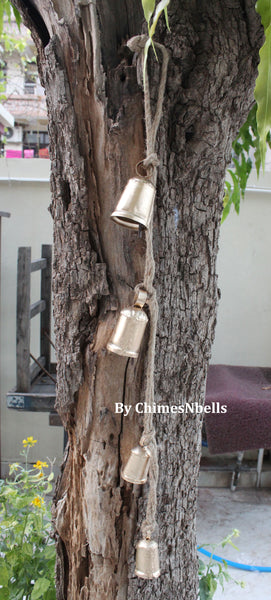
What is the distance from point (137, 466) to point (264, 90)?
0.52m

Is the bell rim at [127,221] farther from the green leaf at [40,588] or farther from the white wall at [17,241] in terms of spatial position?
the white wall at [17,241]

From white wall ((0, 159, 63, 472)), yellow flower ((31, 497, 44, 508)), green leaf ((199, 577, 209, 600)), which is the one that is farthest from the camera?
white wall ((0, 159, 63, 472))

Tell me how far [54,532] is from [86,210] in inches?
23.5

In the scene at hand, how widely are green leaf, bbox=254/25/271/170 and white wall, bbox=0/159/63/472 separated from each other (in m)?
2.15

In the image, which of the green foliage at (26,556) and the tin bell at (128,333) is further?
the green foliage at (26,556)

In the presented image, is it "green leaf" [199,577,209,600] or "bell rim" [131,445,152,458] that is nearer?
"bell rim" [131,445,152,458]

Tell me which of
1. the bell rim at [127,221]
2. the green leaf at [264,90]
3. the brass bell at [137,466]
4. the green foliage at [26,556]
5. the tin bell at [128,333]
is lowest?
the green foliage at [26,556]

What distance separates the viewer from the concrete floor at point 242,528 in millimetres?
1753

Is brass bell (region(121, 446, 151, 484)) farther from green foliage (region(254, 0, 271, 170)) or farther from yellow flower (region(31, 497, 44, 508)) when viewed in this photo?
yellow flower (region(31, 497, 44, 508))

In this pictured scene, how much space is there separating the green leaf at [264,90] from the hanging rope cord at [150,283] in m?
0.16

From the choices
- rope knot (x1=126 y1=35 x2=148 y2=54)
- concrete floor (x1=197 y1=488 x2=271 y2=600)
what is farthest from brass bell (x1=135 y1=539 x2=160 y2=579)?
concrete floor (x1=197 y1=488 x2=271 y2=600)

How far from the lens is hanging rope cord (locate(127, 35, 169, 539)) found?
1.90 feet

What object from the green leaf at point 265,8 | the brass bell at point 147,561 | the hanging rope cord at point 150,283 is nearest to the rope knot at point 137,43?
the hanging rope cord at point 150,283

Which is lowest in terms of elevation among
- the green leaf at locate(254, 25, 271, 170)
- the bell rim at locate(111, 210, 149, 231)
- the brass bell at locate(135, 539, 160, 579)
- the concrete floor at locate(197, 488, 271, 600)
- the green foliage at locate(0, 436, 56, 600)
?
the concrete floor at locate(197, 488, 271, 600)
